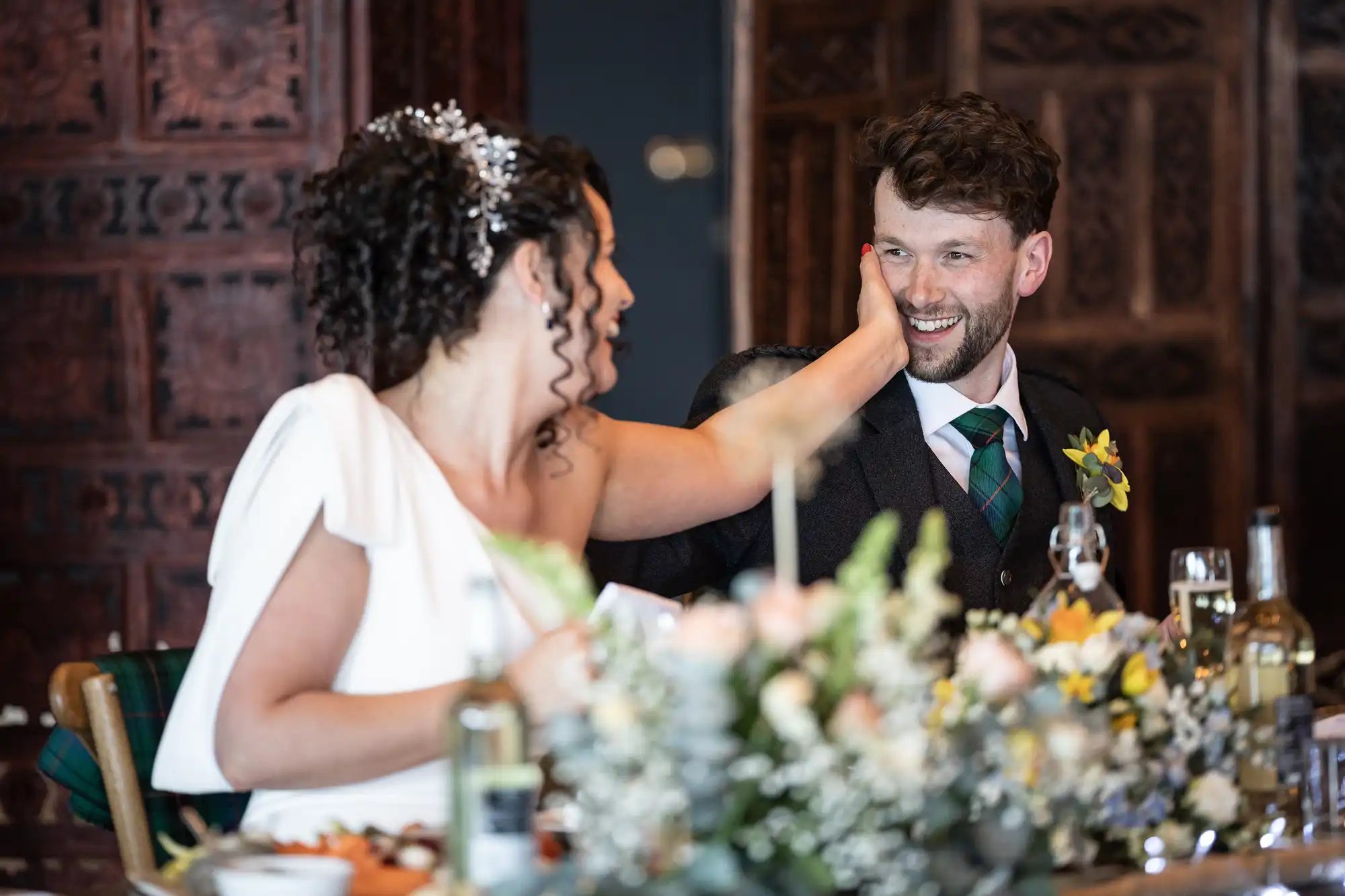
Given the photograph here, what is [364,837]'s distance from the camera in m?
1.45

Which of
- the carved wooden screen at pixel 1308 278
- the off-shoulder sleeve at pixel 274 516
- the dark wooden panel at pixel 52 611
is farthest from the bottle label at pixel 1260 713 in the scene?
the carved wooden screen at pixel 1308 278

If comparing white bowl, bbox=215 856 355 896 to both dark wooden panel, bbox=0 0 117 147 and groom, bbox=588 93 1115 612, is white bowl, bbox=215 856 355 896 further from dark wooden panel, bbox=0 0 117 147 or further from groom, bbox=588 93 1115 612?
dark wooden panel, bbox=0 0 117 147

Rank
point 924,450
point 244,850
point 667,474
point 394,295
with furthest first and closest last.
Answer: point 924,450, point 667,474, point 394,295, point 244,850

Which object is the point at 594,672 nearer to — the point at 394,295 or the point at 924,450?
the point at 394,295

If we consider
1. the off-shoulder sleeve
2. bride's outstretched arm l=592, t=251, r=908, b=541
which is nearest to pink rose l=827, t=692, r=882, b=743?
the off-shoulder sleeve

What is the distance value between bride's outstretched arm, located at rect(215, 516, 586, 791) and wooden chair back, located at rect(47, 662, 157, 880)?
186mm

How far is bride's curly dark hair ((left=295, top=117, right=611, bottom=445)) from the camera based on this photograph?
6.07 feet

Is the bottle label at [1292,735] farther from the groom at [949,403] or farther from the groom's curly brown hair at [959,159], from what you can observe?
the groom's curly brown hair at [959,159]

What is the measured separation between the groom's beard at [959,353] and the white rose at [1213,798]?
1.20m

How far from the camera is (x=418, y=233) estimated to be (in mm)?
1847

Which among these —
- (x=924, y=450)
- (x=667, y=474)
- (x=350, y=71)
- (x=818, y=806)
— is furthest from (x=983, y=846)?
(x=350, y=71)

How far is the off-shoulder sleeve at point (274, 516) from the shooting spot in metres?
1.71

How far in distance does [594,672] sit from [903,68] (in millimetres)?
3860

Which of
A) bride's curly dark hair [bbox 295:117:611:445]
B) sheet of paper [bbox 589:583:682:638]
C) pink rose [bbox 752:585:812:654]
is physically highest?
bride's curly dark hair [bbox 295:117:611:445]
